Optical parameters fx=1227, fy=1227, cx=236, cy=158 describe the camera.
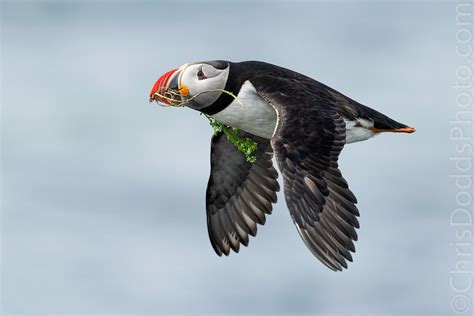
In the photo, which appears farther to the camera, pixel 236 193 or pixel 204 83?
pixel 236 193

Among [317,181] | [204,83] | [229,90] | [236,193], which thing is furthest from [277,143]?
[236,193]

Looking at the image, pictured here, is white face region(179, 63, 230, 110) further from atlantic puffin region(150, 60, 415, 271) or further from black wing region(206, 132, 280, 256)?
black wing region(206, 132, 280, 256)

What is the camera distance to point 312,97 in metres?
17.5

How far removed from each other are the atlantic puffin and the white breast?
1cm

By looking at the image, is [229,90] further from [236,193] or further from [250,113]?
[236,193]

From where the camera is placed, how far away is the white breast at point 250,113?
17875 millimetres

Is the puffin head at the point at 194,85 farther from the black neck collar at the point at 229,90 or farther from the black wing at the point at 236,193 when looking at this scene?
the black wing at the point at 236,193

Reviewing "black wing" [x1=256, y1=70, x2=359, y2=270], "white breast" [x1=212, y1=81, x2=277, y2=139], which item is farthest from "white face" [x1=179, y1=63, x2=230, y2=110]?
"black wing" [x1=256, y1=70, x2=359, y2=270]

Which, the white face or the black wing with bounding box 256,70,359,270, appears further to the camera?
the white face

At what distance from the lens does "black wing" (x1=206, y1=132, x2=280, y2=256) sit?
19.8 metres

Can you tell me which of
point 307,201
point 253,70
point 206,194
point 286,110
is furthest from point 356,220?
point 206,194

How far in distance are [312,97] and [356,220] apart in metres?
2.05

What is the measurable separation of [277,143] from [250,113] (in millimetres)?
1533

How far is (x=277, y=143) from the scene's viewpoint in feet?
54.1
